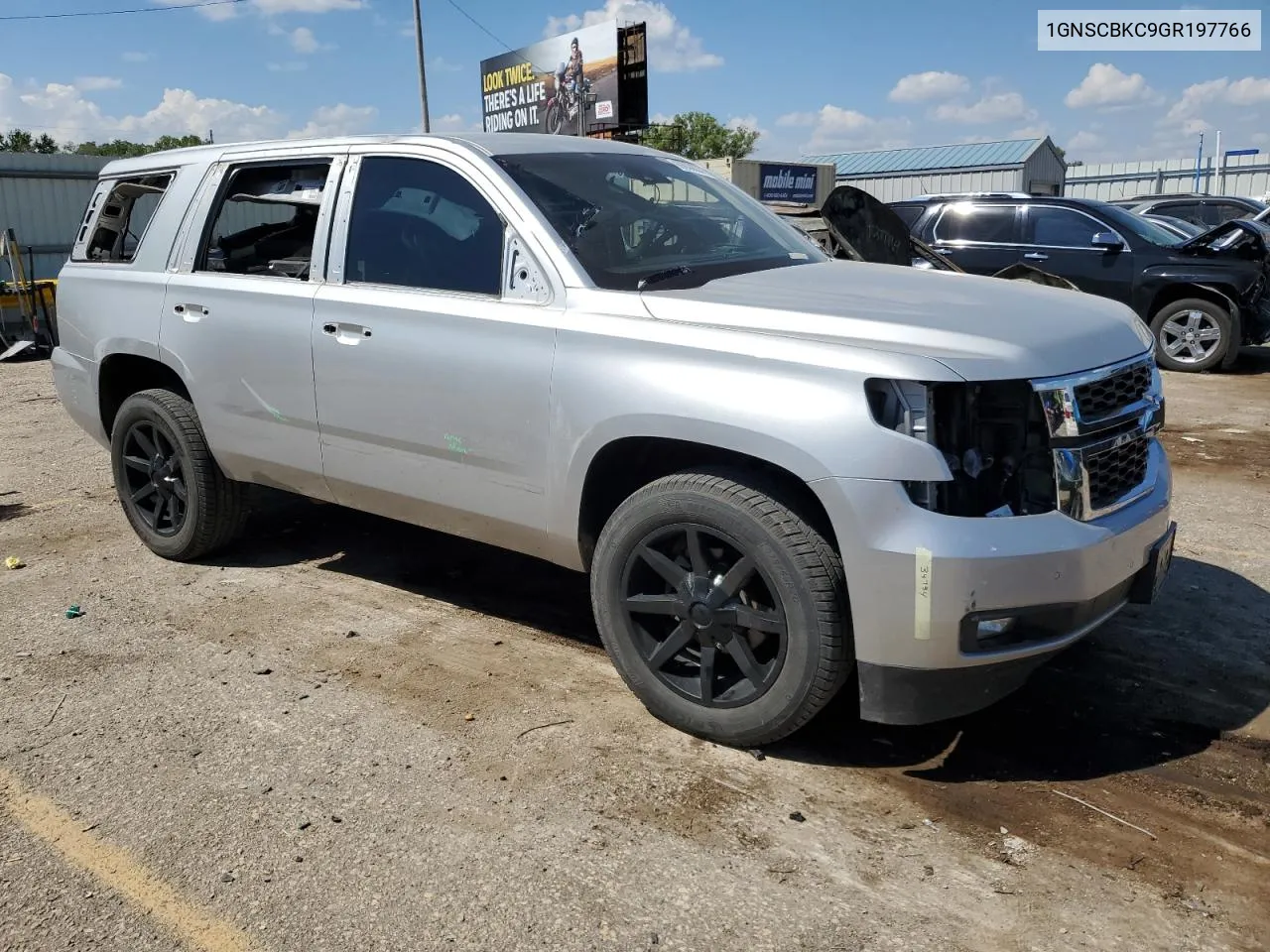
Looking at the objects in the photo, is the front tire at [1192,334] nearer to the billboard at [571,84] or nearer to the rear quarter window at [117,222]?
the rear quarter window at [117,222]

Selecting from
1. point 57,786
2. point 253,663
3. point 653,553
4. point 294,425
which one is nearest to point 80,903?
point 57,786

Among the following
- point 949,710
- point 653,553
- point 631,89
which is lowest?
point 949,710

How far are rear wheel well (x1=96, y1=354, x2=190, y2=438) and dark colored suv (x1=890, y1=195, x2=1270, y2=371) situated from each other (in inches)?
355

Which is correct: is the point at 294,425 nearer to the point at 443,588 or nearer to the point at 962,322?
the point at 443,588

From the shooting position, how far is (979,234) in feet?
38.6

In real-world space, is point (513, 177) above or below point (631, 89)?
below

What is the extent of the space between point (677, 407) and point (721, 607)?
620mm

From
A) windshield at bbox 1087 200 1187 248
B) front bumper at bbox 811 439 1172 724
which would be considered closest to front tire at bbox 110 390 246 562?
front bumper at bbox 811 439 1172 724

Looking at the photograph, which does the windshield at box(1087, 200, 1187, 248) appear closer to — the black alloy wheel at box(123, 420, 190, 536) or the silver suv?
the silver suv

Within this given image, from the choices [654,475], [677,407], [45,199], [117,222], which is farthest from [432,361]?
[45,199]

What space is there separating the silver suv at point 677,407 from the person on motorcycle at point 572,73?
29.6 m

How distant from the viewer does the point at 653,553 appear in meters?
3.30

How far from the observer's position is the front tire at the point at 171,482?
194 inches

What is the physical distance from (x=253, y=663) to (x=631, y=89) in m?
29.5
